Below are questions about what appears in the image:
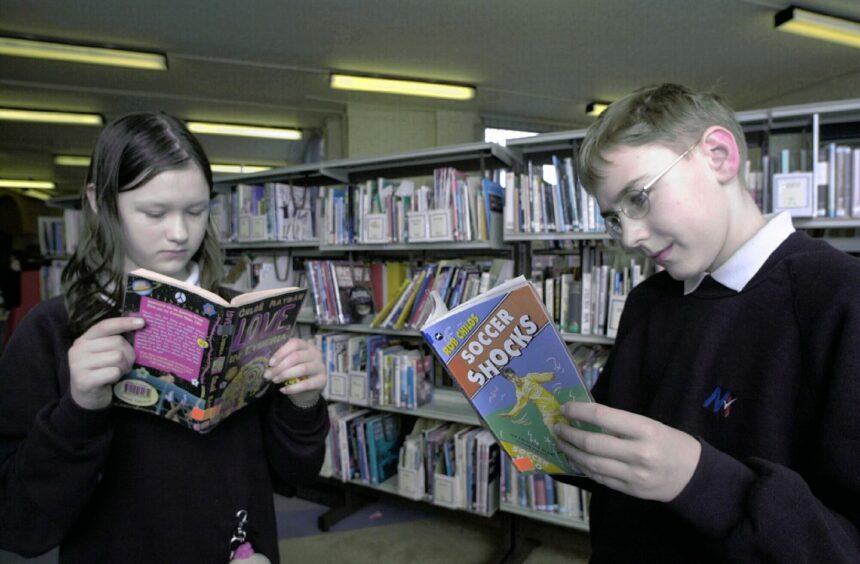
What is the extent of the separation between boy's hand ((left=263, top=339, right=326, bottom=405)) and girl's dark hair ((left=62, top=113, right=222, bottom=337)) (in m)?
0.32

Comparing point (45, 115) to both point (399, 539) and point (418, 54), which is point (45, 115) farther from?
point (399, 539)

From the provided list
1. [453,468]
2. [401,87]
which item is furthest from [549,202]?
[401,87]

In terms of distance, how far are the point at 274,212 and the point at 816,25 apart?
4396 millimetres

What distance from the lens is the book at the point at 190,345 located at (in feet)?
2.36

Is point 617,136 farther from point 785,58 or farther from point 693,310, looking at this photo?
point 785,58

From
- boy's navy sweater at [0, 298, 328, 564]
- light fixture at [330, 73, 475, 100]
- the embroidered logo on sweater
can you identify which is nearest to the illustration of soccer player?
the embroidered logo on sweater

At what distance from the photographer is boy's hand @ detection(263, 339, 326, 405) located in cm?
89

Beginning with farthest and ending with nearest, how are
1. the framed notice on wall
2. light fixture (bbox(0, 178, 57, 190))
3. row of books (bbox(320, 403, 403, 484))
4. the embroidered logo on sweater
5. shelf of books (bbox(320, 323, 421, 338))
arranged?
light fixture (bbox(0, 178, 57, 190))
row of books (bbox(320, 403, 403, 484))
shelf of books (bbox(320, 323, 421, 338))
the framed notice on wall
the embroidered logo on sweater

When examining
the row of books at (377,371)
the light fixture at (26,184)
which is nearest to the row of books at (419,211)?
the row of books at (377,371)

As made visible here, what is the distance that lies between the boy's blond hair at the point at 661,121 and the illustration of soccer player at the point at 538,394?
0.34 metres

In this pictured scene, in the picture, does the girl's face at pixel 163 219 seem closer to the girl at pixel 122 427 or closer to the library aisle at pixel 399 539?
the girl at pixel 122 427

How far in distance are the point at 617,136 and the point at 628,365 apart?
0.42m

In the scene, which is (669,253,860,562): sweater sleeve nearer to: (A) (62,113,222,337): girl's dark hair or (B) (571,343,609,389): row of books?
(A) (62,113,222,337): girl's dark hair

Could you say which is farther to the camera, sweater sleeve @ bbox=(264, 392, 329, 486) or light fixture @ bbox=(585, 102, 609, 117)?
light fixture @ bbox=(585, 102, 609, 117)
